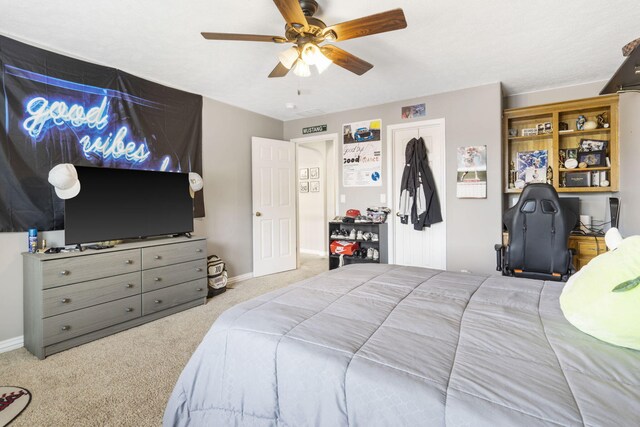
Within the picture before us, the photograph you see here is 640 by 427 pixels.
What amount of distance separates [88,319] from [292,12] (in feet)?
8.91

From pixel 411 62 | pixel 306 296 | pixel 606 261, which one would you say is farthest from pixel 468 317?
pixel 411 62

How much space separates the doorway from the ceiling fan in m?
3.94

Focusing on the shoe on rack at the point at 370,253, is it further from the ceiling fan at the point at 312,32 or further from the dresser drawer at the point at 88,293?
the dresser drawer at the point at 88,293

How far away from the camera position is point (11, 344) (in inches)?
94.9

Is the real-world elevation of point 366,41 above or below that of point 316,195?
above

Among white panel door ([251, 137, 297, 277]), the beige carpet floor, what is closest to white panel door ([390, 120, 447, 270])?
white panel door ([251, 137, 297, 277])

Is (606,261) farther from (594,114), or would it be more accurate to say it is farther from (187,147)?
(187,147)

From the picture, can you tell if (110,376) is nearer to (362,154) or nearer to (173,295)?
(173,295)

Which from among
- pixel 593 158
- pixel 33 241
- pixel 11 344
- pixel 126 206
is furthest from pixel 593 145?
pixel 11 344

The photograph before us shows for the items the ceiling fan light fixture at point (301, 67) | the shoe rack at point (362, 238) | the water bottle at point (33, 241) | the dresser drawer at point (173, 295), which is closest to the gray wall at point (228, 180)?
the dresser drawer at point (173, 295)

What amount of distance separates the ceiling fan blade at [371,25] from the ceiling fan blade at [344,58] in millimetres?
147

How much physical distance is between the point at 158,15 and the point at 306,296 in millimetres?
2240

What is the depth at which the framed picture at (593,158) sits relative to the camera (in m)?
3.35

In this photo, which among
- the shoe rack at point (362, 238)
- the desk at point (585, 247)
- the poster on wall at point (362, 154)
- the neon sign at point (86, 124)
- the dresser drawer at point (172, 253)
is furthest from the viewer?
the poster on wall at point (362, 154)
